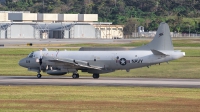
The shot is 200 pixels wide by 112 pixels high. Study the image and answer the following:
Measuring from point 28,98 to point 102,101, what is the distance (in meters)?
4.90

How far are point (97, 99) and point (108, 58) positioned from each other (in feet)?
62.6

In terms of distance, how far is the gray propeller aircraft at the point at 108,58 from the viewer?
57344 mm

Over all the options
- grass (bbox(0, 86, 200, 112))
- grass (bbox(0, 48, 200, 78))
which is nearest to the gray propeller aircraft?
grass (bbox(0, 48, 200, 78))

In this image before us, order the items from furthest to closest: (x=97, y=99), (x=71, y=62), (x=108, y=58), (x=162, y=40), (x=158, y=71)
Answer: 1. (x=158, y=71)
2. (x=108, y=58)
3. (x=71, y=62)
4. (x=162, y=40)
5. (x=97, y=99)

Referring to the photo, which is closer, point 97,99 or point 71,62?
point 97,99

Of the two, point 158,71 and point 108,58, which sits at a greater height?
point 108,58

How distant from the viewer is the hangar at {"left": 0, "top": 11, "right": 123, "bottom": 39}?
16688 centimetres

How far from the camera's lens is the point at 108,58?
5828 cm

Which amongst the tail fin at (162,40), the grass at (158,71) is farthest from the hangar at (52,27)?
the tail fin at (162,40)

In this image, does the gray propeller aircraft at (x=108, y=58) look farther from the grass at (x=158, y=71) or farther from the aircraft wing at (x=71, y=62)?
the grass at (x=158, y=71)

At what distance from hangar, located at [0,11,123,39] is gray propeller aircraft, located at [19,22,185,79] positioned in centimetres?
10527

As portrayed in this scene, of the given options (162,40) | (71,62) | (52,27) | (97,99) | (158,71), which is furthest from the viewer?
(52,27)

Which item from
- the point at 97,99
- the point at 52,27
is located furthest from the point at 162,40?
the point at 52,27

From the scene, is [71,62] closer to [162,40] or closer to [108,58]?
[108,58]
